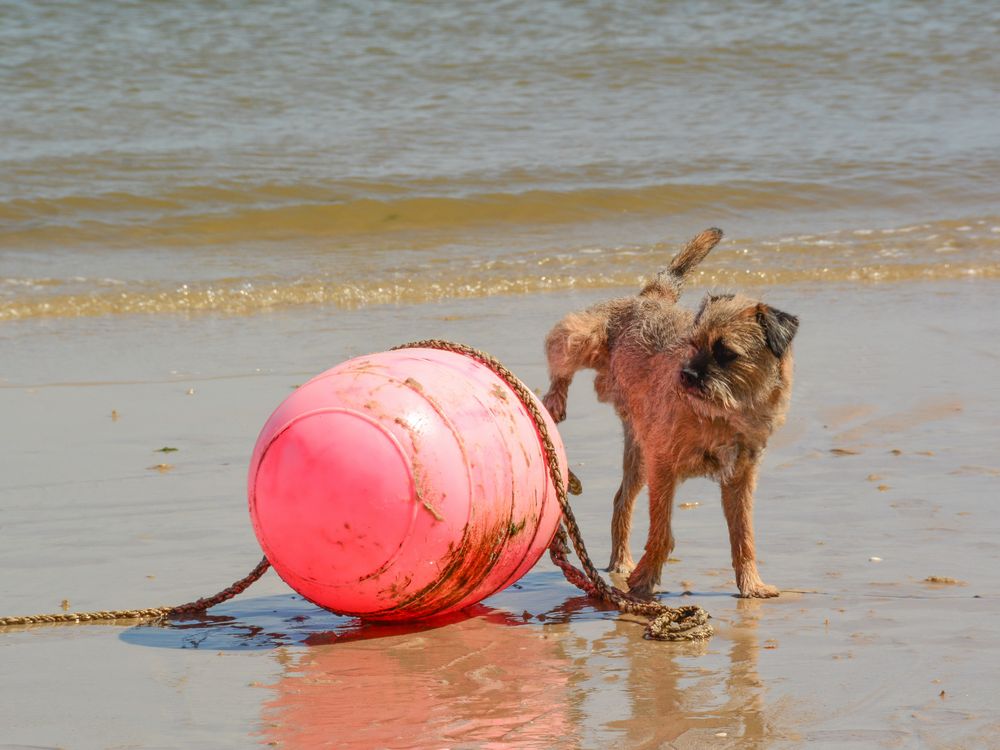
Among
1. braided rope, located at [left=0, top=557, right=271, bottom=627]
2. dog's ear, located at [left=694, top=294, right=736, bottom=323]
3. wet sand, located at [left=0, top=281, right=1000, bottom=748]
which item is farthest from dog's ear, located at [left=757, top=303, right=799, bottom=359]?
braided rope, located at [left=0, top=557, right=271, bottom=627]

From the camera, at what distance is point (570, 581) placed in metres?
5.79

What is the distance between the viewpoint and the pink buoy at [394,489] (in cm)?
495

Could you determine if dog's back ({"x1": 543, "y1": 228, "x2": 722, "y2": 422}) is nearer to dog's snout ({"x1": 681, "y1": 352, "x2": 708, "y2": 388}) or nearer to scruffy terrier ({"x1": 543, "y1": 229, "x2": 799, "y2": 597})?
scruffy terrier ({"x1": 543, "y1": 229, "x2": 799, "y2": 597})

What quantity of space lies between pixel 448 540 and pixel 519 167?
13362 mm

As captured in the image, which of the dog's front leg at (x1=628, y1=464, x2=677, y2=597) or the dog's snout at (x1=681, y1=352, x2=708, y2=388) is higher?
the dog's snout at (x1=681, y1=352, x2=708, y2=388)

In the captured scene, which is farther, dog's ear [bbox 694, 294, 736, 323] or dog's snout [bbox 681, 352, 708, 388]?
dog's ear [bbox 694, 294, 736, 323]

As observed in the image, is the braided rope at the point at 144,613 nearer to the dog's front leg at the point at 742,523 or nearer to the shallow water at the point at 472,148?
the dog's front leg at the point at 742,523

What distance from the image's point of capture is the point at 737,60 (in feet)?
77.5

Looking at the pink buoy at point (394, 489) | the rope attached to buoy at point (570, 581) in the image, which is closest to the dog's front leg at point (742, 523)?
the rope attached to buoy at point (570, 581)

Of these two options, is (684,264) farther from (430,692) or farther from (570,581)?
(430,692)

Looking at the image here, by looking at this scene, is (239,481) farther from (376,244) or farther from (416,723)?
(376,244)

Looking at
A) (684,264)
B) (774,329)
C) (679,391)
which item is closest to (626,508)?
(679,391)

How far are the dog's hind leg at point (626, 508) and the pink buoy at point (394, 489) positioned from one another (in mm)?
1190

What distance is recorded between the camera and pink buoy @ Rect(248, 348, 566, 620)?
4945mm
